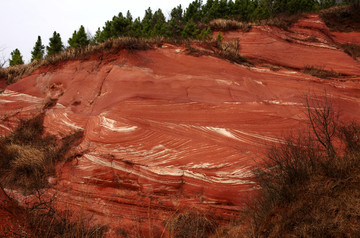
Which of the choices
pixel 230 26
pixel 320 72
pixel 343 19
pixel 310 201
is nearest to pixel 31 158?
pixel 310 201

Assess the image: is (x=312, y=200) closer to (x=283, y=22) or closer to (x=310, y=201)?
(x=310, y=201)

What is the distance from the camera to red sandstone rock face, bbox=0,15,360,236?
6160mm

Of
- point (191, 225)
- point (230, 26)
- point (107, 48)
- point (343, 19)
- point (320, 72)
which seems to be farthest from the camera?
point (343, 19)

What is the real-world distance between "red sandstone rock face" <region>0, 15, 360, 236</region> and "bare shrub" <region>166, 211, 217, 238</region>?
0.91ft

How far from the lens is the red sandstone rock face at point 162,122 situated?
6160mm

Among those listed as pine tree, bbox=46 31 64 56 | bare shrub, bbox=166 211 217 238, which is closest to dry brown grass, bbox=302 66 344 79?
bare shrub, bbox=166 211 217 238

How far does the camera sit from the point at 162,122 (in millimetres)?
7273

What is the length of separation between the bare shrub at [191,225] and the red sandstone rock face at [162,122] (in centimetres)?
28

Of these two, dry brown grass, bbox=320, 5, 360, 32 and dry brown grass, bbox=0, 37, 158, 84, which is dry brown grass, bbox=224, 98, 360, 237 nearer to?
dry brown grass, bbox=0, 37, 158, 84

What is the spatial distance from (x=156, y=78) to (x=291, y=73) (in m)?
6.42

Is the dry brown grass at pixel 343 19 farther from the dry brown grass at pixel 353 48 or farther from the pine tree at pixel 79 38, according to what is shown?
the pine tree at pixel 79 38

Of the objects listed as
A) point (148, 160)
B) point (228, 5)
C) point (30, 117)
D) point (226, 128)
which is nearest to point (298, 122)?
point (226, 128)

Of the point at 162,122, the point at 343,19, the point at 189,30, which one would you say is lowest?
the point at 162,122

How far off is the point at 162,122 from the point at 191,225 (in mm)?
3349
